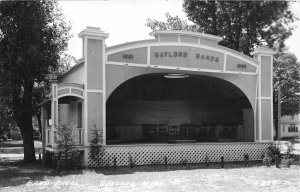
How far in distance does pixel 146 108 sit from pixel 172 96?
76.9 inches

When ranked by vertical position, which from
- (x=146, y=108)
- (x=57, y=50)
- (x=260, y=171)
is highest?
(x=57, y=50)

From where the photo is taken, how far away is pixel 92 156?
17.9 meters

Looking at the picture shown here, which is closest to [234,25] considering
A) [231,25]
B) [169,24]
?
[231,25]

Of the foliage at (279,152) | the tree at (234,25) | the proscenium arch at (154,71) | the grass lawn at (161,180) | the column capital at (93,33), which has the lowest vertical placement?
the grass lawn at (161,180)

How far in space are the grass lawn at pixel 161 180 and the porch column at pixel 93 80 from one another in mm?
2219

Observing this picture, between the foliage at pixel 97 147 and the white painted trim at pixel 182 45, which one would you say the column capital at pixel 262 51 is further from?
the foliage at pixel 97 147

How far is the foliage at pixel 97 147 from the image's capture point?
1784 cm

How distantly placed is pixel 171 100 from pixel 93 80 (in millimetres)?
9538

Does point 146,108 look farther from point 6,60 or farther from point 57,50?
point 6,60

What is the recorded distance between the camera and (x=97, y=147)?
1788 cm

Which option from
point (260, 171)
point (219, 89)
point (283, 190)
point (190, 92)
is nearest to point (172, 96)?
point (190, 92)

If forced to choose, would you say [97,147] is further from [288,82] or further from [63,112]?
[288,82]

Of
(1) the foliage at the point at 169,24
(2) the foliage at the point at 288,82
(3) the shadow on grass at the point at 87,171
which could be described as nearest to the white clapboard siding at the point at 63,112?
(3) the shadow on grass at the point at 87,171

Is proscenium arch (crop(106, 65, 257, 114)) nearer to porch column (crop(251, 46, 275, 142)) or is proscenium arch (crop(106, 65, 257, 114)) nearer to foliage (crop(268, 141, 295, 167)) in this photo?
porch column (crop(251, 46, 275, 142))
